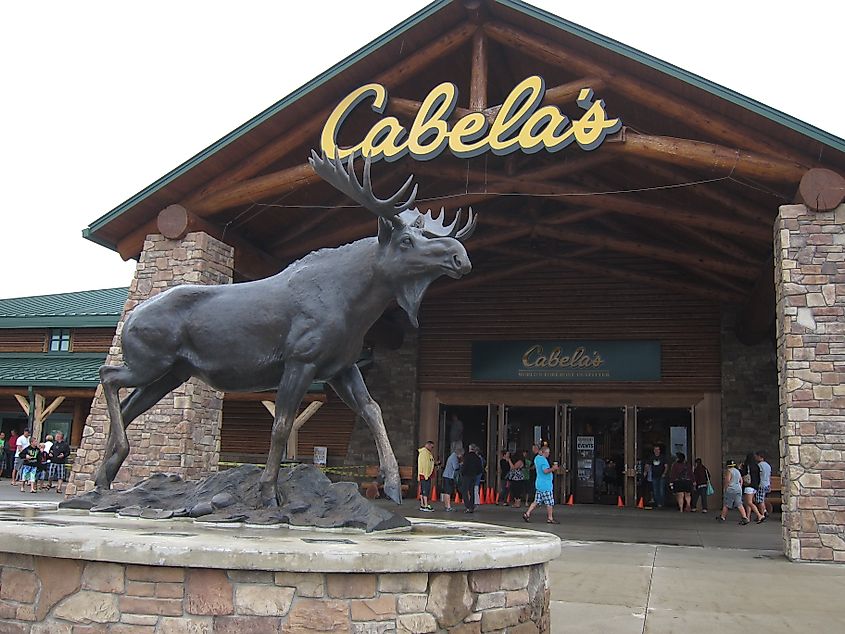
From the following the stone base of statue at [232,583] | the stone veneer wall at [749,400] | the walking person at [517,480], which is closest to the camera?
the stone base of statue at [232,583]

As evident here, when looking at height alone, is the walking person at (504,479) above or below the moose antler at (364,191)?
below

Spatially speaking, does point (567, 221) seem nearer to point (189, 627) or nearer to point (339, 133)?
point (339, 133)

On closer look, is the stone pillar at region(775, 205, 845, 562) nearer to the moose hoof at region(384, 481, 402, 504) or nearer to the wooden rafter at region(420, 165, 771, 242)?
the wooden rafter at region(420, 165, 771, 242)

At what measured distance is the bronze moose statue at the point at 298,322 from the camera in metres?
5.62

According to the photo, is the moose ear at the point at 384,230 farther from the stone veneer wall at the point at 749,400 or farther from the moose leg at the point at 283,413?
the stone veneer wall at the point at 749,400

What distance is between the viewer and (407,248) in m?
5.70

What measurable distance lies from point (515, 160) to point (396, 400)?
8634 mm

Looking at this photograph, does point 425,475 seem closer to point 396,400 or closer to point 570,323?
point 396,400

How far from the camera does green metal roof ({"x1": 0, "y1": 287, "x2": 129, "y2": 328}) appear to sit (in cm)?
2611

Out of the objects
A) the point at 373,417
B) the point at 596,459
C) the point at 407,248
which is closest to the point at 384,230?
the point at 407,248

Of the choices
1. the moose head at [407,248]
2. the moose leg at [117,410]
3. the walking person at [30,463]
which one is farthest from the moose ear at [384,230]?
the walking person at [30,463]

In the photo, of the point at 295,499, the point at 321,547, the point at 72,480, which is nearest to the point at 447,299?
the point at 72,480

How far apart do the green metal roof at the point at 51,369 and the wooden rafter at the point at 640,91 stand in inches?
547

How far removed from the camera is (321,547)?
405 cm
